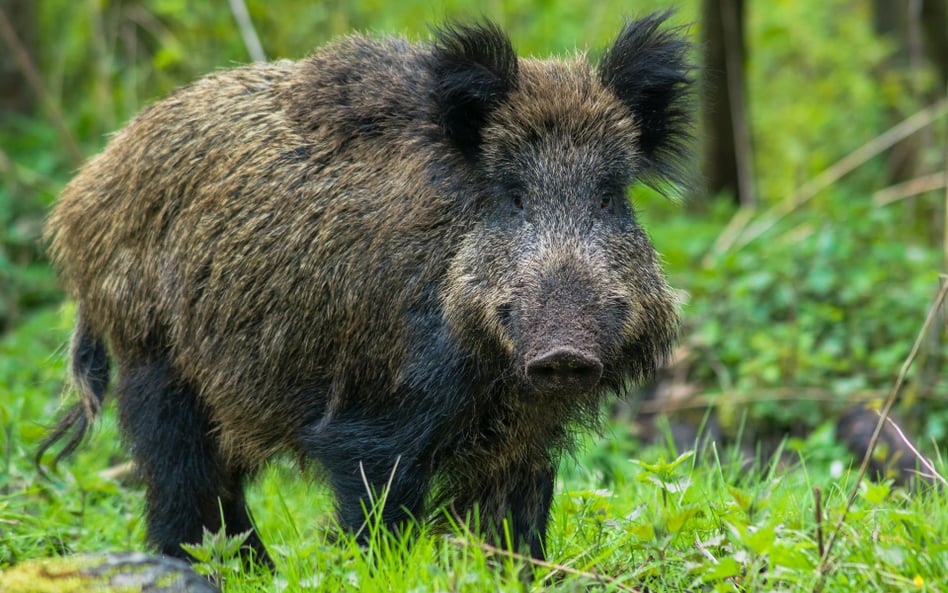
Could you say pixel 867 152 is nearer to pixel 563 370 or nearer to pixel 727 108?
pixel 727 108

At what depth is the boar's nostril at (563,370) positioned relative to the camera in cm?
323

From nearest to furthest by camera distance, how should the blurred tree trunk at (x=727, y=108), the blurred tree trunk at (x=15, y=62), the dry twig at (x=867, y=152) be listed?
the dry twig at (x=867, y=152), the blurred tree trunk at (x=727, y=108), the blurred tree trunk at (x=15, y=62)

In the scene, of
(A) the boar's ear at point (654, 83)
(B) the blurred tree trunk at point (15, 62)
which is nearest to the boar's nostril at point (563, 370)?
(A) the boar's ear at point (654, 83)

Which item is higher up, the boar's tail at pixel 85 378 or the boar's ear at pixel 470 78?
the boar's ear at pixel 470 78

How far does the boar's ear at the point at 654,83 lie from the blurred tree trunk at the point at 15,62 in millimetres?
7103

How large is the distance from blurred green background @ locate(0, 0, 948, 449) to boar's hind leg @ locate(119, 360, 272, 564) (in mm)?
1052

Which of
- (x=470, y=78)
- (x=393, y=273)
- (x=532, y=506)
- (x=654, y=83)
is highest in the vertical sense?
(x=470, y=78)

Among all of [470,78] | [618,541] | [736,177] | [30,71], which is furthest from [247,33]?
[736,177]

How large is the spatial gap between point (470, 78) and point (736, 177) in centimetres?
805

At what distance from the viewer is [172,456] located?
4.48 metres

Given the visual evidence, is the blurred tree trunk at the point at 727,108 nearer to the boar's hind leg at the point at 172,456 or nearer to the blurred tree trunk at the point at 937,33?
the blurred tree trunk at the point at 937,33

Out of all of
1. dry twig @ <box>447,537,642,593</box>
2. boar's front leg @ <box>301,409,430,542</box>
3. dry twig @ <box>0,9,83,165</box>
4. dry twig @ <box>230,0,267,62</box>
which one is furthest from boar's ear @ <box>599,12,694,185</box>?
dry twig @ <box>0,9,83,165</box>

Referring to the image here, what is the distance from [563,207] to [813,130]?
10.1 metres

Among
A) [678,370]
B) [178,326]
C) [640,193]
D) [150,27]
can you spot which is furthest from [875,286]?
[150,27]
